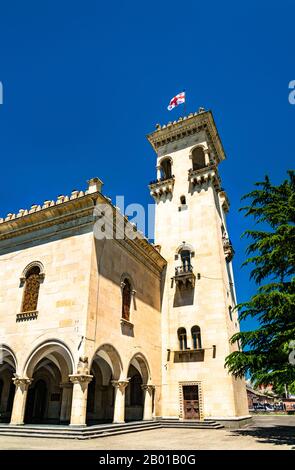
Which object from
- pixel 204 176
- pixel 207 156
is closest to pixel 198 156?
pixel 207 156

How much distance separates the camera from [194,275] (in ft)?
84.7

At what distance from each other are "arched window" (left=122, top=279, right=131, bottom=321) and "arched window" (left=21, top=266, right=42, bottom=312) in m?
5.08

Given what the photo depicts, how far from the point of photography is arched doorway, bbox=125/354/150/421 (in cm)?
2259

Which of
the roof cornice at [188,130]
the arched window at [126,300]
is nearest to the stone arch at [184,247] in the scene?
the arched window at [126,300]

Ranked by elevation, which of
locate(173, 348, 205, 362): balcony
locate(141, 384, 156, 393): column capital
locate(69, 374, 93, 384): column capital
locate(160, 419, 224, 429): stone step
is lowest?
locate(160, 419, 224, 429): stone step

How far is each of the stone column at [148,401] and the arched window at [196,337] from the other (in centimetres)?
409

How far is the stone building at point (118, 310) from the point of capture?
17234 millimetres

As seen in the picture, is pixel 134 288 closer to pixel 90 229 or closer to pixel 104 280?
pixel 104 280

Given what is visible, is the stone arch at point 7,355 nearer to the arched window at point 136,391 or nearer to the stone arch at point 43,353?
the stone arch at point 43,353

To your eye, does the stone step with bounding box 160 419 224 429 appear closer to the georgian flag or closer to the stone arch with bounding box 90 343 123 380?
the stone arch with bounding box 90 343 123 380

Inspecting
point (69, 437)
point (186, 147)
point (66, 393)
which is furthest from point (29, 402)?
point (186, 147)

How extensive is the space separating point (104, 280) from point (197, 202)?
13.3 meters

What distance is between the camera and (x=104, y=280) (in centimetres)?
1875

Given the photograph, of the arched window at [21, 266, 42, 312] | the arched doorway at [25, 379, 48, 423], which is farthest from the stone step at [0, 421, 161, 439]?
the arched doorway at [25, 379, 48, 423]
